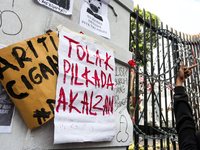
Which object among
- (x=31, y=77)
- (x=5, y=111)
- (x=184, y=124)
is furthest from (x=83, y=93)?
(x=184, y=124)

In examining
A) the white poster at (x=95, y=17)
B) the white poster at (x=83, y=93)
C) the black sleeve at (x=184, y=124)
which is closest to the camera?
the black sleeve at (x=184, y=124)

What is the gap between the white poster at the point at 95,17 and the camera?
1698 millimetres

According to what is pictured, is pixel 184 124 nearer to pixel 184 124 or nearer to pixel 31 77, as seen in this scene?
pixel 184 124

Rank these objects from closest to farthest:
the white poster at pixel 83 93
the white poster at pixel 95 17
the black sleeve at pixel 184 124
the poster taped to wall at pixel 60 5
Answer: the black sleeve at pixel 184 124, the white poster at pixel 83 93, the poster taped to wall at pixel 60 5, the white poster at pixel 95 17

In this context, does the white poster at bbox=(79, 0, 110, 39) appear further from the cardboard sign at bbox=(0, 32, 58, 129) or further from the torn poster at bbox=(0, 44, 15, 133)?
the torn poster at bbox=(0, 44, 15, 133)

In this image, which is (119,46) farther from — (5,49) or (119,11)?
(5,49)

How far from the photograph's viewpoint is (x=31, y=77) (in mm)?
1127

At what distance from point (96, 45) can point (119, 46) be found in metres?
0.41

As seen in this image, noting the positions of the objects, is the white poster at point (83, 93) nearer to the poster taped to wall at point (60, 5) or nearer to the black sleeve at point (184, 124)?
the poster taped to wall at point (60, 5)

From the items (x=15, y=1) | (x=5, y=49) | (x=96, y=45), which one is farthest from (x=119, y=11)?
(x=5, y=49)

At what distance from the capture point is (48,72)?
1234 mm

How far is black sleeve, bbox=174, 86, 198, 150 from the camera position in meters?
1.03

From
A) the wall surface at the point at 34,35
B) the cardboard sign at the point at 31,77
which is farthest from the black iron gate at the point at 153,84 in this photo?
the cardboard sign at the point at 31,77

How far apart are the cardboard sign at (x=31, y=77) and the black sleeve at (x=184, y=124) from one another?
3.02ft
